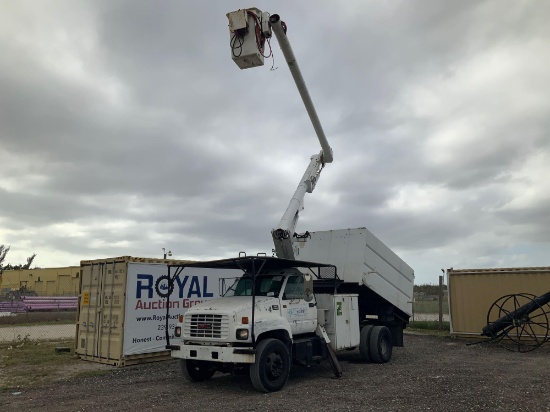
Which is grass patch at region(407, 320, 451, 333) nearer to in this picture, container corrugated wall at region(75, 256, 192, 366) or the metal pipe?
the metal pipe

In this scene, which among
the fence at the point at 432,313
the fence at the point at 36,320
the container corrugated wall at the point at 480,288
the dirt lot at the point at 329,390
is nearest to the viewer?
the dirt lot at the point at 329,390

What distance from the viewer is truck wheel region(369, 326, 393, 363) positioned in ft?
39.9

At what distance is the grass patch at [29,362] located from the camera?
10.3 metres

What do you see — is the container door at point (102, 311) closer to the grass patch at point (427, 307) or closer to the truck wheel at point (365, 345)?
the truck wheel at point (365, 345)

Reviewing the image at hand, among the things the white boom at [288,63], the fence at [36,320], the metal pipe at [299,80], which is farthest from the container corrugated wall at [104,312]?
the metal pipe at [299,80]

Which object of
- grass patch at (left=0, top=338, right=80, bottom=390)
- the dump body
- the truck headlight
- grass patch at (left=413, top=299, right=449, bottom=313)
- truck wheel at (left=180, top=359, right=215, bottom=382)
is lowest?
grass patch at (left=0, top=338, right=80, bottom=390)

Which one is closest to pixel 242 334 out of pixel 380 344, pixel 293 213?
pixel 293 213

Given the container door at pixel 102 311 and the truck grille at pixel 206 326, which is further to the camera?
the container door at pixel 102 311

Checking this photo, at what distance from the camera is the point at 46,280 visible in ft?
151

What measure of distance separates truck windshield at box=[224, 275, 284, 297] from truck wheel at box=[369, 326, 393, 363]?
3.94m

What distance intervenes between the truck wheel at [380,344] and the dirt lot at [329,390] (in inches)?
12.6

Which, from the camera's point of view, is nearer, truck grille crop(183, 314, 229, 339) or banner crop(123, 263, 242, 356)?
truck grille crop(183, 314, 229, 339)

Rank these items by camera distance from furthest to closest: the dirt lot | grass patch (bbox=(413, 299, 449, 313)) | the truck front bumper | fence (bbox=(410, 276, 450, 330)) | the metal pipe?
grass patch (bbox=(413, 299, 449, 313))
fence (bbox=(410, 276, 450, 330))
the metal pipe
the truck front bumper
the dirt lot

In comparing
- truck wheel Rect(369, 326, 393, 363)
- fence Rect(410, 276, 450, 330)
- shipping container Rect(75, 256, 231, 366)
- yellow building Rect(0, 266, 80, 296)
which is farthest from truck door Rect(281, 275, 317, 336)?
yellow building Rect(0, 266, 80, 296)
